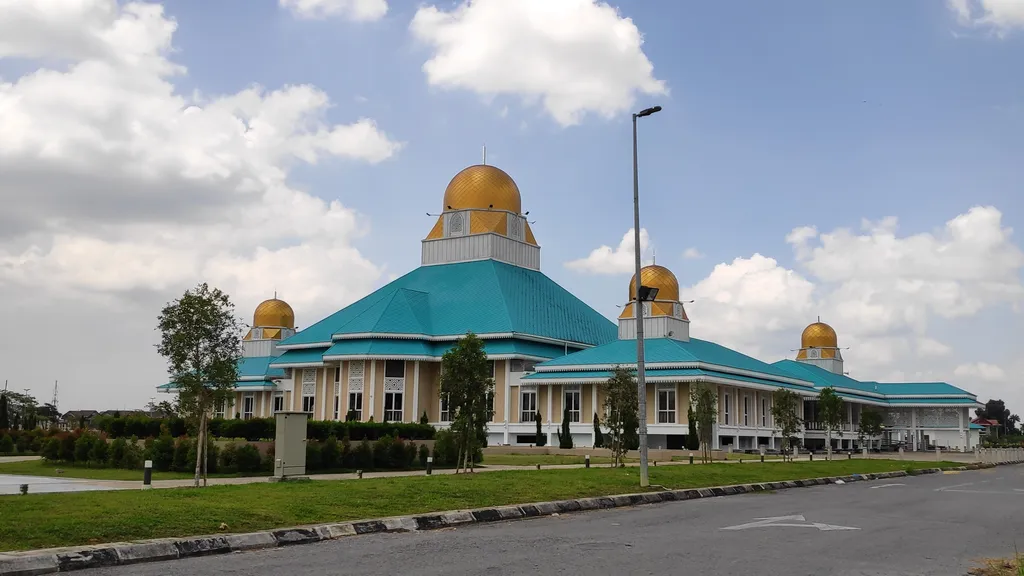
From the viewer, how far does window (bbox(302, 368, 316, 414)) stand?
65.8 meters

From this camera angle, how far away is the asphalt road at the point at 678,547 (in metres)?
10.2

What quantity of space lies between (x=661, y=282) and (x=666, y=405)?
436 inches

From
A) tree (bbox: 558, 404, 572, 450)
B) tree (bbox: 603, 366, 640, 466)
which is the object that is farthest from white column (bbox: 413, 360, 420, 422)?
tree (bbox: 603, 366, 640, 466)

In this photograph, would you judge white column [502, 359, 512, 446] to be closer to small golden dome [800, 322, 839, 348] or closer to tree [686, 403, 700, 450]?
tree [686, 403, 700, 450]

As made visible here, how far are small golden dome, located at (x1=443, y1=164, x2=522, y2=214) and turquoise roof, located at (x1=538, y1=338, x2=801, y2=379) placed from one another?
1831 centimetres

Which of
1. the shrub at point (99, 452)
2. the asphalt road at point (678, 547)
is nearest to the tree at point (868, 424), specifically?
the asphalt road at point (678, 547)

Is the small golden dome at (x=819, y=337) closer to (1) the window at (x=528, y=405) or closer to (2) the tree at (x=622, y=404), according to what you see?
(1) the window at (x=528, y=405)

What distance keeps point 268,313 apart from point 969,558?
7625cm

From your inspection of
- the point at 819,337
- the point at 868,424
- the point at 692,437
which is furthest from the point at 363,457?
the point at 819,337

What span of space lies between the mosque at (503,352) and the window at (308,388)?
10cm

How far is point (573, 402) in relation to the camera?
5881 cm

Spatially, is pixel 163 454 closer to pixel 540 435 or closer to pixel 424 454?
pixel 424 454

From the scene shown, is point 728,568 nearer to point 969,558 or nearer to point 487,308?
point 969,558

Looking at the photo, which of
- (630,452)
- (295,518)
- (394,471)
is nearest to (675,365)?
(630,452)
